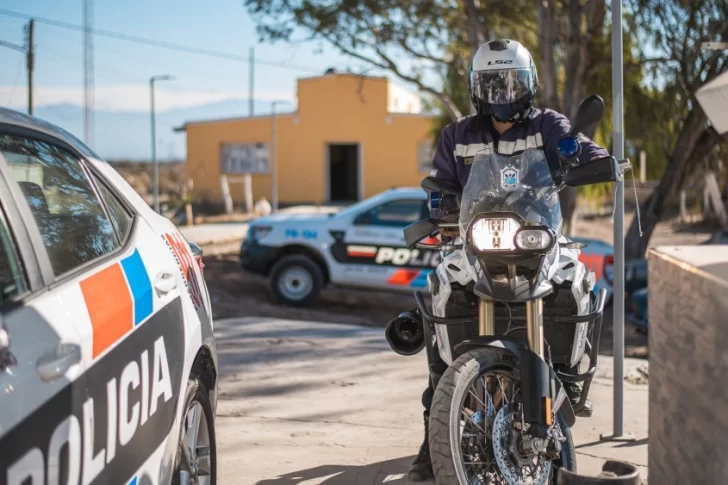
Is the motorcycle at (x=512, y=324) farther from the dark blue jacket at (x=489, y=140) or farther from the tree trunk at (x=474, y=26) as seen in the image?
A: the tree trunk at (x=474, y=26)

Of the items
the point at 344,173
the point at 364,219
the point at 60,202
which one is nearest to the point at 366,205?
the point at 364,219

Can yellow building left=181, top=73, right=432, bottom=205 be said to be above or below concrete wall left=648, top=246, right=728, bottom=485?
above

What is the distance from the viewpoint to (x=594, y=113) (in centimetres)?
377

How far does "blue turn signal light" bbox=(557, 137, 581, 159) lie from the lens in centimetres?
367

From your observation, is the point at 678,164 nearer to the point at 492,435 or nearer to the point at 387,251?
the point at 387,251

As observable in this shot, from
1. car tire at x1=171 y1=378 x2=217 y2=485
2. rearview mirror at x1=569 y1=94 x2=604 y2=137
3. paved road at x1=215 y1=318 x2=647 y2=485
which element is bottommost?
paved road at x1=215 y1=318 x2=647 y2=485

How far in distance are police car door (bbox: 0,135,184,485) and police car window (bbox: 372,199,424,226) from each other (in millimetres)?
9397

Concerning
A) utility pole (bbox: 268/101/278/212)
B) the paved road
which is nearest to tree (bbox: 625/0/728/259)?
the paved road

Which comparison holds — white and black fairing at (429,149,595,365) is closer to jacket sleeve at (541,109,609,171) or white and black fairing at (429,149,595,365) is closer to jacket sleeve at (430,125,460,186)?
jacket sleeve at (541,109,609,171)

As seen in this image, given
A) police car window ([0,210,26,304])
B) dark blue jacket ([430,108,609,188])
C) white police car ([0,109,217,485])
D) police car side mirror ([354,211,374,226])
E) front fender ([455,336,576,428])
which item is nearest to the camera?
white police car ([0,109,217,485])

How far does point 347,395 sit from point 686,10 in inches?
466

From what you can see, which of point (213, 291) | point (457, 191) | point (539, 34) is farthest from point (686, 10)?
point (457, 191)

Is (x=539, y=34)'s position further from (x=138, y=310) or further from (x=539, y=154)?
(x=138, y=310)

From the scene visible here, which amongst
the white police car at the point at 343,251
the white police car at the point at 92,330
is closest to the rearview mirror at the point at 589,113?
the white police car at the point at 92,330
